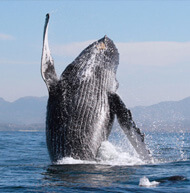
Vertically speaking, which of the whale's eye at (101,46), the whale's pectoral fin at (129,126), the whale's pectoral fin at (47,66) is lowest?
the whale's pectoral fin at (129,126)

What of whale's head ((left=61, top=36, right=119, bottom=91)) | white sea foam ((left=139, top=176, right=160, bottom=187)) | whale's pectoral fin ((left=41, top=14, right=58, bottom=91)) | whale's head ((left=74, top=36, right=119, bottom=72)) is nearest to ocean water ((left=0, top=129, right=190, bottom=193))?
white sea foam ((left=139, top=176, right=160, bottom=187))

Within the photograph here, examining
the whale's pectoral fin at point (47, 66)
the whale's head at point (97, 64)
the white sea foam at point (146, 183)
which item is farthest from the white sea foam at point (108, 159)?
the white sea foam at point (146, 183)

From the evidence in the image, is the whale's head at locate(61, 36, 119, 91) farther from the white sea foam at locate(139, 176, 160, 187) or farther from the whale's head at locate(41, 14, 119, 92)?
the white sea foam at locate(139, 176, 160, 187)

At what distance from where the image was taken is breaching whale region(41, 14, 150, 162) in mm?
12602

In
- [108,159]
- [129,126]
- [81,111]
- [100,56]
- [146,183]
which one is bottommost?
[146,183]

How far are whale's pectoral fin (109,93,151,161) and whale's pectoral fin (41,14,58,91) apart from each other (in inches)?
74.5

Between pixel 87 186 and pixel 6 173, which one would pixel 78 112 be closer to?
pixel 6 173

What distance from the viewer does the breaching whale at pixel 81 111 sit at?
41.3ft

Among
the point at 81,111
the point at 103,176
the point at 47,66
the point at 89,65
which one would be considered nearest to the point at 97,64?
the point at 89,65

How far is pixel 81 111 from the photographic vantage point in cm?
1284

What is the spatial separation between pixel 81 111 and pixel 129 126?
1.51m

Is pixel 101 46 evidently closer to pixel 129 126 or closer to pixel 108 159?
pixel 129 126

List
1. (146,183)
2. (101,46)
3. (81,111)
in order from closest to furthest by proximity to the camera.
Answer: (146,183) < (81,111) < (101,46)

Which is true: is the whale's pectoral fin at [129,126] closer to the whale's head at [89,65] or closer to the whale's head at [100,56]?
the whale's head at [89,65]
